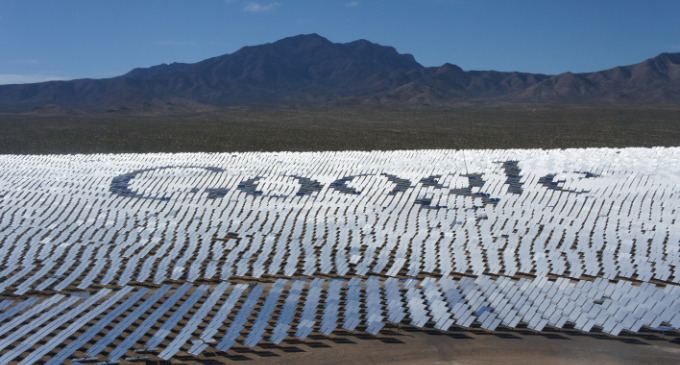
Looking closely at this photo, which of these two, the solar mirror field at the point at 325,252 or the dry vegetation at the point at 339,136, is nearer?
the solar mirror field at the point at 325,252

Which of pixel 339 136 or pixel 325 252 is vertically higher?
pixel 339 136

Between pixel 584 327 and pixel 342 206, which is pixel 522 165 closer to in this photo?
pixel 342 206

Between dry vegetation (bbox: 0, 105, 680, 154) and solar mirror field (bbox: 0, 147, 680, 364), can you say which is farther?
dry vegetation (bbox: 0, 105, 680, 154)

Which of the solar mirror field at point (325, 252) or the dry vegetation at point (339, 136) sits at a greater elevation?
the dry vegetation at point (339, 136)

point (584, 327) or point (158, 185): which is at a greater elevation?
point (158, 185)

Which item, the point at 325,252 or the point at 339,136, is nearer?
the point at 325,252

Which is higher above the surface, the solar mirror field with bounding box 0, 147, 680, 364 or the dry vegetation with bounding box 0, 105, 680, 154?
the dry vegetation with bounding box 0, 105, 680, 154

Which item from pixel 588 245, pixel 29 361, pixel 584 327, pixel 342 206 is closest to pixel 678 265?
pixel 588 245

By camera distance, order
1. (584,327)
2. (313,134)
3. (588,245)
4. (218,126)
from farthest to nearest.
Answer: (218,126) → (313,134) → (588,245) → (584,327)
